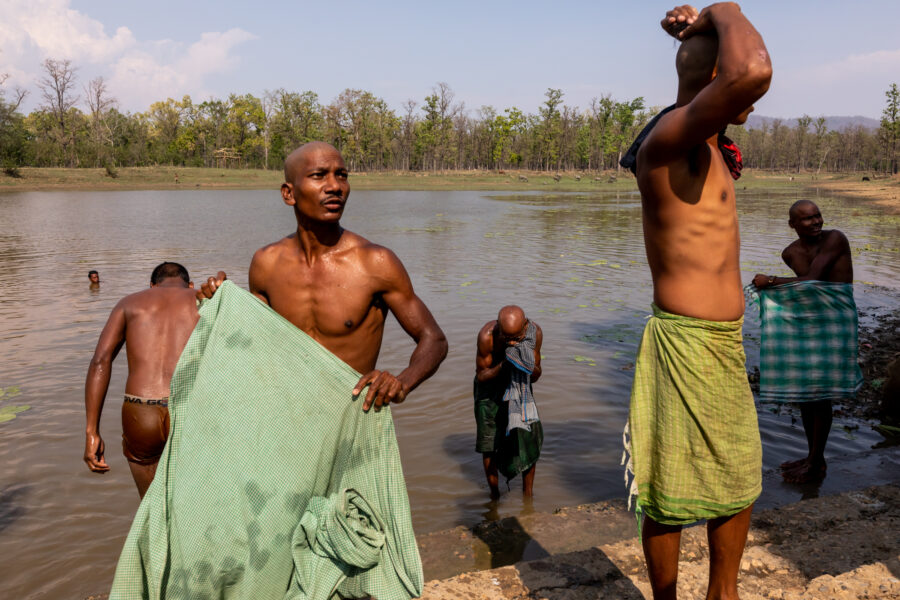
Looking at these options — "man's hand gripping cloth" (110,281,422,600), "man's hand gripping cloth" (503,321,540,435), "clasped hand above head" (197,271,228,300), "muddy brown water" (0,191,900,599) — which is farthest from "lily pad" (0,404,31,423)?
"man's hand gripping cloth" (110,281,422,600)

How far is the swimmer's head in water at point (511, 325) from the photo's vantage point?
13.4 feet

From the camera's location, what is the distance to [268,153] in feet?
257

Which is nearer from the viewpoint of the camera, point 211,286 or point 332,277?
point 211,286

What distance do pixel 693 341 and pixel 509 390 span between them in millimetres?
2141

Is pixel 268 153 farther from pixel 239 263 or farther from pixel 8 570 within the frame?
pixel 8 570

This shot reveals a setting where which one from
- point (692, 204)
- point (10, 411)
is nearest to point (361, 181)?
point (10, 411)

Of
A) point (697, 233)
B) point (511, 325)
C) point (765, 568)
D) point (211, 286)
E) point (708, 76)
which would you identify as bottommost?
point (765, 568)

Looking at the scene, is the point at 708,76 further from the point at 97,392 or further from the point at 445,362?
the point at 445,362

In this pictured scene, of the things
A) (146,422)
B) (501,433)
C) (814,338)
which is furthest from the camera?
(814,338)

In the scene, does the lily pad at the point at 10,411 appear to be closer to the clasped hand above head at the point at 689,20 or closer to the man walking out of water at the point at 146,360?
the man walking out of water at the point at 146,360

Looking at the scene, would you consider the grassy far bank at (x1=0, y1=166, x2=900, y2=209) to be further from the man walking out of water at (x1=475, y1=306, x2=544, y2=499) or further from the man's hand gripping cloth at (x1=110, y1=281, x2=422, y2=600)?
the man's hand gripping cloth at (x1=110, y1=281, x2=422, y2=600)

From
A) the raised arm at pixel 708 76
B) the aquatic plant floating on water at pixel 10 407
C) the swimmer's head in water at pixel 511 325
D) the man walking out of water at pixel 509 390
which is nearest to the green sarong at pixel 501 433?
the man walking out of water at pixel 509 390

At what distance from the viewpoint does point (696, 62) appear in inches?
84.4

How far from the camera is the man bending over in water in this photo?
2531 mm
